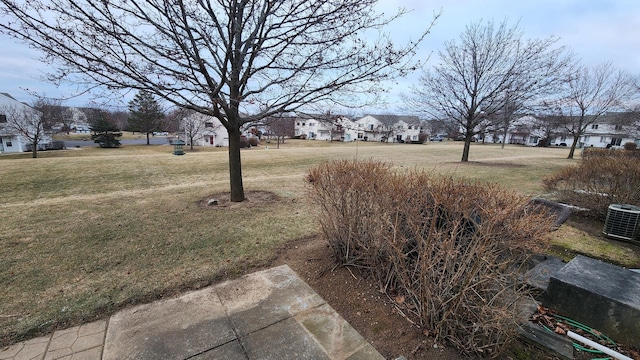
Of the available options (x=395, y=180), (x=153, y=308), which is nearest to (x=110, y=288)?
(x=153, y=308)

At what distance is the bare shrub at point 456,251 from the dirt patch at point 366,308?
0.13 m

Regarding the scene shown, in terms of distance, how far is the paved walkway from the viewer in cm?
221

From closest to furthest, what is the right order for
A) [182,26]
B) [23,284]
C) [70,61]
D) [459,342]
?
1. [459,342]
2. [23,284]
3. [70,61]
4. [182,26]

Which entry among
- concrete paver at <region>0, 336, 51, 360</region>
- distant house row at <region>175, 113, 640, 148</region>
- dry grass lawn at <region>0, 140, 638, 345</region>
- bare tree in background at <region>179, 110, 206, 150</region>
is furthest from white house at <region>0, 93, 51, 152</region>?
concrete paver at <region>0, 336, 51, 360</region>

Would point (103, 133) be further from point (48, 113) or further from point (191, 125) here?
point (191, 125)

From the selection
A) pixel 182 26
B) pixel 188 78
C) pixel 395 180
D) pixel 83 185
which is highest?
pixel 182 26

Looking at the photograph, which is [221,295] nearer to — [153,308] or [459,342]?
[153,308]

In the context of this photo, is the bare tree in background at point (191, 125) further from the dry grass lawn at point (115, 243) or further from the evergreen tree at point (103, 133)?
Answer: the dry grass lawn at point (115, 243)

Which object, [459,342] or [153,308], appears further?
[153,308]

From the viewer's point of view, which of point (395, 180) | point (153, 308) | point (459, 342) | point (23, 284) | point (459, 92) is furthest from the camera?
point (459, 92)

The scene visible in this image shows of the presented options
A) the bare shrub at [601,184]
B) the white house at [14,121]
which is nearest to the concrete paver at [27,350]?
the bare shrub at [601,184]

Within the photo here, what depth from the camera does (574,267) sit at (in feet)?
10.2

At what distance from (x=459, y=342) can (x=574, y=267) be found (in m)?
2.06

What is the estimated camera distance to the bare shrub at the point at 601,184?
5453mm
